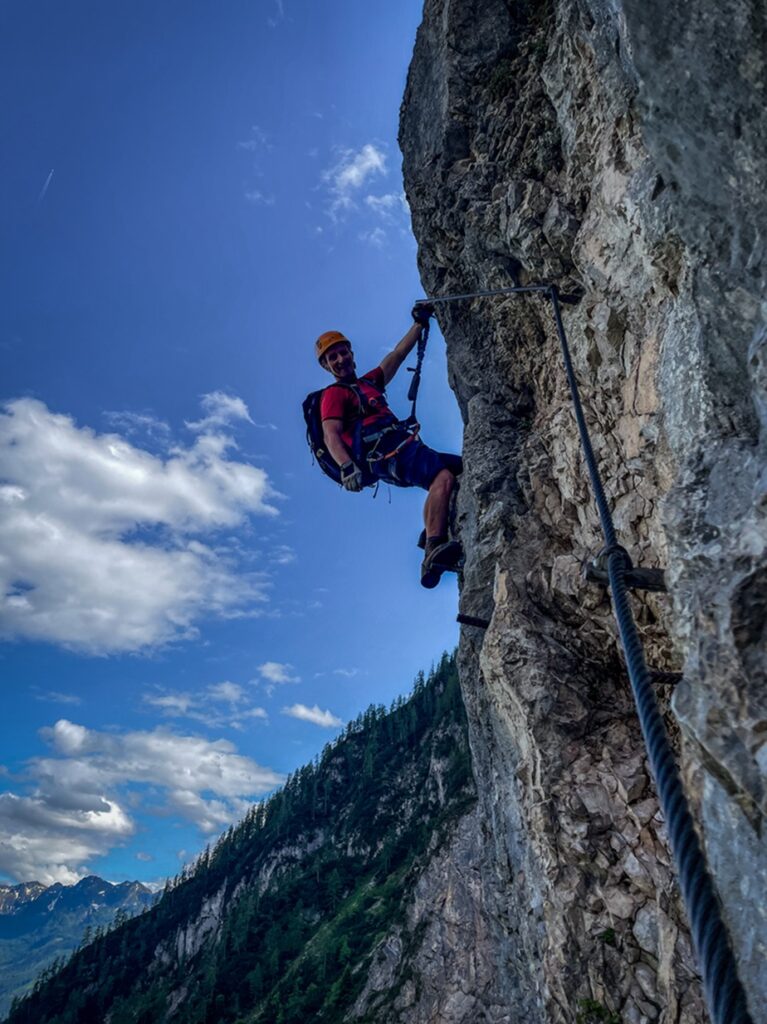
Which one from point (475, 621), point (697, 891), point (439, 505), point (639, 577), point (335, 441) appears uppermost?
point (335, 441)

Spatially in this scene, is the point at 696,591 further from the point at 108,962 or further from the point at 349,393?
the point at 108,962

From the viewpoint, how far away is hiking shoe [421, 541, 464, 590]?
8.74 m

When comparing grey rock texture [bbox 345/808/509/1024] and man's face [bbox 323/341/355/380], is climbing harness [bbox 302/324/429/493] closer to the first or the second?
man's face [bbox 323/341/355/380]

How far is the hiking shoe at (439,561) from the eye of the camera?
874cm

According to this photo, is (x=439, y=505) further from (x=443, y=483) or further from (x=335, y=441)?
(x=335, y=441)

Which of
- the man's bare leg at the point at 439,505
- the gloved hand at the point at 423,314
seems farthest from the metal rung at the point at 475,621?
the gloved hand at the point at 423,314

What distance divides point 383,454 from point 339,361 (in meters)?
1.92

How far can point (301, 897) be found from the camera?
92812 mm

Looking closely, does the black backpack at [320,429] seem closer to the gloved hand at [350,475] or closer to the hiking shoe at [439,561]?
the gloved hand at [350,475]

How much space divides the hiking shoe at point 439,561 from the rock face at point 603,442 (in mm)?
435

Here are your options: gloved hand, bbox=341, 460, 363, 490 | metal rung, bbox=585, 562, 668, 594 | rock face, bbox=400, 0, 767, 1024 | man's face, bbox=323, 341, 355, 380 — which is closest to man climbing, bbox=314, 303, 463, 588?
gloved hand, bbox=341, 460, 363, 490

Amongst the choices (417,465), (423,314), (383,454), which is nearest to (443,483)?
(417,465)

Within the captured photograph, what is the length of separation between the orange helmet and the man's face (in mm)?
57

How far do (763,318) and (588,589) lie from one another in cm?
347
